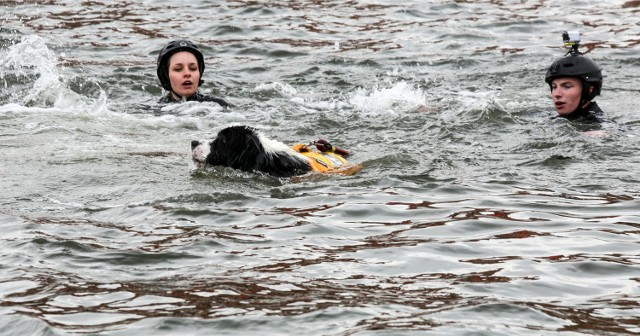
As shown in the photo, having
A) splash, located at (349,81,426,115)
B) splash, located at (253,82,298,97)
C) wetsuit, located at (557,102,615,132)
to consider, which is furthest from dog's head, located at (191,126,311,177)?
splash, located at (253,82,298,97)

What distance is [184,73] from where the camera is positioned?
10812mm

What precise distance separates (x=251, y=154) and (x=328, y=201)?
28.8 inches

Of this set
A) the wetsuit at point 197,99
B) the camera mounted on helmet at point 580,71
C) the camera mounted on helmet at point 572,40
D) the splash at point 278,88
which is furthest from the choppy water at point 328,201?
the camera mounted on helmet at point 572,40

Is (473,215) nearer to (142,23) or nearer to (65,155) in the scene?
(65,155)

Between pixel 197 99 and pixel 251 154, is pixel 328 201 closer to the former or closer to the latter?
pixel 251 154

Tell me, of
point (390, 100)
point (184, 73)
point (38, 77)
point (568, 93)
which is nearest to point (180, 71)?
point (184, 73)

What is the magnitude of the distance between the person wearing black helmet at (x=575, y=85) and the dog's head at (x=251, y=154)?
3558mm

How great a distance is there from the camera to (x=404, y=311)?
183 inches

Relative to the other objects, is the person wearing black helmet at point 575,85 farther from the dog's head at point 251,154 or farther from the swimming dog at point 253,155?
the dog's head at point 251,154

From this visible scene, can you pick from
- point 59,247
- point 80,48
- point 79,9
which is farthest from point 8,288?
point 79,9

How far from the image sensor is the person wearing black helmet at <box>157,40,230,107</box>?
10805 mm

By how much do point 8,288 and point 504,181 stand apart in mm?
3779

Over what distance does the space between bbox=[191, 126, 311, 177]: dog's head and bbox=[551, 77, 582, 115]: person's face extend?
354 centimetres

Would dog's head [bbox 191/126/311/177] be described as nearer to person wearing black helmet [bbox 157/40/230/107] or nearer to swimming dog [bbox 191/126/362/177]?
swimming dog [bbox 191/126/362/177]
